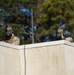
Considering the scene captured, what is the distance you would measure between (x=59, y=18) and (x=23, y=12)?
103 inches

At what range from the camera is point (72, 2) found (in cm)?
1402

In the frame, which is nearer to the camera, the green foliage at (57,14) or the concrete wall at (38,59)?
the concrete wall at (38,59)

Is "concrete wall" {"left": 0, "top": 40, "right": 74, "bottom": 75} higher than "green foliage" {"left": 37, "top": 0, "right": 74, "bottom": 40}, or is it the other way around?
"green foliage" {"left": 37, "top": 0, "right": 74, "bottom": 40}

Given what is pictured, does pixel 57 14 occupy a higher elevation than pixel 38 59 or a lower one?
higher

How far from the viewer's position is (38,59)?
7625 millimetres

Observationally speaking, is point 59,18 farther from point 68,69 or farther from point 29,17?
point 68,69

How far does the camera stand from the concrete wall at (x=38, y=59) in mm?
7320

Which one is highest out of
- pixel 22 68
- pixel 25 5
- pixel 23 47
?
pixel 25 5

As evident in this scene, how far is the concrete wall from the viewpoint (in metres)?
7.32

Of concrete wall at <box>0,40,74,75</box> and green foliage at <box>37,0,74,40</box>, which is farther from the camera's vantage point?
green foliage at <box>37,0,74,40</box>

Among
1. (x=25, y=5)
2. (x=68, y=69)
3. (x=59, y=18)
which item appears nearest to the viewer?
(x=68, y=69)

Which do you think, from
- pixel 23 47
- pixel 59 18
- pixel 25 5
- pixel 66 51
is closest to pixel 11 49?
pixel 23 47

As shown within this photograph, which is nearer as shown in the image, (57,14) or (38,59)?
(38,59)

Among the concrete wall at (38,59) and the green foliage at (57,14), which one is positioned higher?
the green foliage at (57,14)
